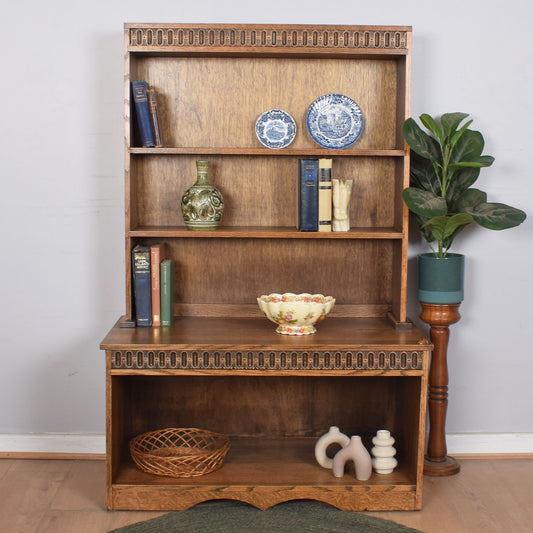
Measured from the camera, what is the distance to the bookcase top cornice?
9.43ft

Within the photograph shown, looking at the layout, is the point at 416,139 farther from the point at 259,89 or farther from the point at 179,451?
the point at 179,451

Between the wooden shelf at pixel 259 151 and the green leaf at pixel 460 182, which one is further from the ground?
the wooden shelf at pixel 259 151

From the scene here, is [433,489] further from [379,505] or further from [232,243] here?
[232,243]

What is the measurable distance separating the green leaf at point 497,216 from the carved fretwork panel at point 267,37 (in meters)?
0.70

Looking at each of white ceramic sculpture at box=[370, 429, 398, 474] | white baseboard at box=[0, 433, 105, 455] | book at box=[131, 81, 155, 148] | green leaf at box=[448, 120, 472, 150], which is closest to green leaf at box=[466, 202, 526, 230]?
green leaf at box=[448, 120, 472, 150]

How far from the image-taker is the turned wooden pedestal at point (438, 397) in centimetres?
307

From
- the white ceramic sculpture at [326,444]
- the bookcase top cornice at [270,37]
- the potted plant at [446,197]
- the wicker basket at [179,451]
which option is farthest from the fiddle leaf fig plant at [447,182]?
the wicker basket at [179,451]

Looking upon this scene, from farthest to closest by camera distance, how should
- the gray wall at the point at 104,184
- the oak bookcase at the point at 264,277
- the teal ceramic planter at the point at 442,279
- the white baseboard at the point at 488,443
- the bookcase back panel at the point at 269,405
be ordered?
the white baseboard at the point at 488,443
the bookcase back panel at the point at 269,405
the gray wall at the point at 104,184
the teal ceramic planter at the point at 442,279
the oak bookcase at the point at 264,277

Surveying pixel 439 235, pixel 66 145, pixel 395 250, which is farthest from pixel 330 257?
pixel 66 145

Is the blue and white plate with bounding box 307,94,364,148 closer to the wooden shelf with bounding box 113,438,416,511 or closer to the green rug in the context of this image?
the wooden shelf with bounding box 113,438,416,511

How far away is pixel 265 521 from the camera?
269cm

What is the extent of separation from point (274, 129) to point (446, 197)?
2.51 feet

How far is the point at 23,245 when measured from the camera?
3201mm

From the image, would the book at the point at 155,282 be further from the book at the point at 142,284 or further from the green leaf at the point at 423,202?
the green leaf at the point at 423,202
